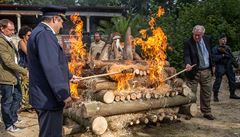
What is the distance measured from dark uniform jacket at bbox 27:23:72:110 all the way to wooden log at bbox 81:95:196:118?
2084mm

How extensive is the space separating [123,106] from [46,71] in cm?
300

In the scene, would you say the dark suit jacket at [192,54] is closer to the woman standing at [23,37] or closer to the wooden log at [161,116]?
the wooden log at [161,116]

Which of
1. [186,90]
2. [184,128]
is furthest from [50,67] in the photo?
[186,90]

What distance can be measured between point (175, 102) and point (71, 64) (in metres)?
2.69

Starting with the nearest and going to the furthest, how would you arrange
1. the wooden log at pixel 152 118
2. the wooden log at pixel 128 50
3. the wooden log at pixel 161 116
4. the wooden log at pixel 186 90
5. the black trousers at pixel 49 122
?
1. the black trousers at pixel 49 122
2. the wooden log at pixel 152 118
3. the wooden log at pixel 161 116
4. the wooden log at pixel 186 90
5. the wooden log at pixel 128 50

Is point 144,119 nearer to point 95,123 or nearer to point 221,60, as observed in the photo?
point 95,123

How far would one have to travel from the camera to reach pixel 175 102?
7473 millimetres

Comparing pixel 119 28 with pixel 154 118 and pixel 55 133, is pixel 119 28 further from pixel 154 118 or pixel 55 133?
pixel 55 133

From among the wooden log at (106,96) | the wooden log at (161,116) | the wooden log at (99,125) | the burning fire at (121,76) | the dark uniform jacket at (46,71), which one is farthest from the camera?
the wooden log at (161,116)

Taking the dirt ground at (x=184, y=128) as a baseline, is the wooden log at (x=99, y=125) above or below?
above

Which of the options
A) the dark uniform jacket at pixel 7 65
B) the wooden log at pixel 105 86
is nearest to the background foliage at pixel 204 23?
the wooden log at pixel 105 86

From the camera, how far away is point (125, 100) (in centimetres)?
674

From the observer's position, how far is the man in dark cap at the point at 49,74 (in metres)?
3.87

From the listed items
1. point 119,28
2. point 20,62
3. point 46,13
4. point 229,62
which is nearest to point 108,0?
point 119,28
